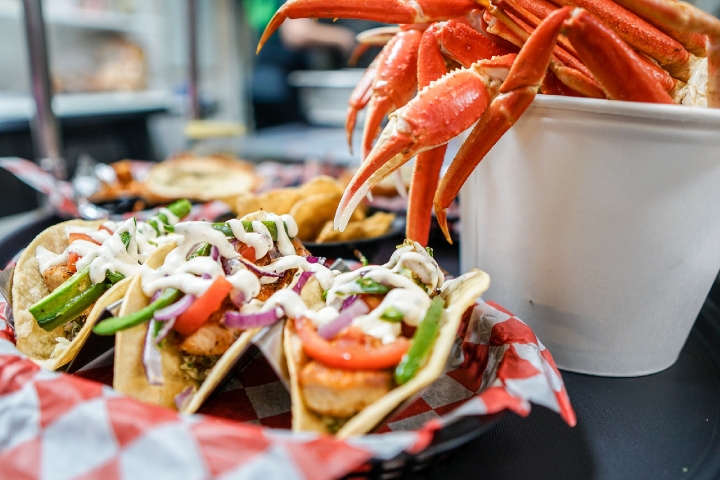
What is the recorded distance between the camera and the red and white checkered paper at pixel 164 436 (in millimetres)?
659

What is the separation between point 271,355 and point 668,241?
33.1 inches

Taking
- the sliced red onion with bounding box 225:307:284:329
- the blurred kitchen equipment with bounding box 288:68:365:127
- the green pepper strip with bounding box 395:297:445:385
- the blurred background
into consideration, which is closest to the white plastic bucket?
the green pepper strip with bounding box 395:297:445:385

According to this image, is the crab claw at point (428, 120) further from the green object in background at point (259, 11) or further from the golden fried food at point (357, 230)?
the green object in background at point (259, 11)

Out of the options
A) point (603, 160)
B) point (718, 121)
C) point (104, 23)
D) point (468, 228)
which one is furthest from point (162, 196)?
point (104, 23)

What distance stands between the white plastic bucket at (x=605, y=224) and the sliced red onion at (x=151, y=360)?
0.81 meters

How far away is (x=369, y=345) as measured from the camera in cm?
86

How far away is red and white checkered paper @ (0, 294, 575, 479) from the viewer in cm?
66

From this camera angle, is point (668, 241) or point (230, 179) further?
point (230, 179)

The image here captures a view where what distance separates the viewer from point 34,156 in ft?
13.7

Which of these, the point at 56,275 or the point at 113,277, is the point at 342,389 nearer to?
the point at 113,277

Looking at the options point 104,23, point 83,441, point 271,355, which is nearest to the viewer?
point 83,441

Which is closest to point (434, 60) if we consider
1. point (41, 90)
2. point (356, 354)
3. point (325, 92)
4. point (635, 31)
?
point (635, 31)

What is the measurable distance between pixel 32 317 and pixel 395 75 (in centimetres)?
107

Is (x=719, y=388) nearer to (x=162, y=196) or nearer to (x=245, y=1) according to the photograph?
(x=162, y=196)
